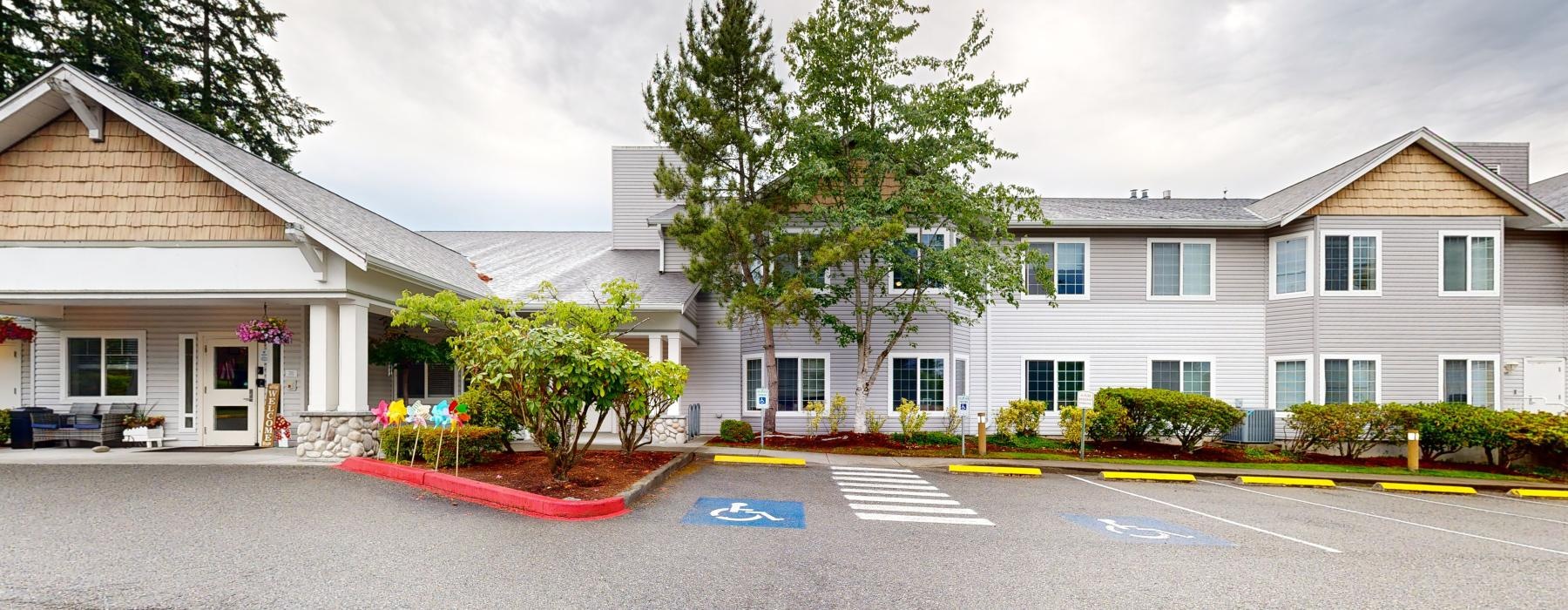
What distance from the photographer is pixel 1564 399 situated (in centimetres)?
1631

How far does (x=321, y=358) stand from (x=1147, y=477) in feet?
47.3

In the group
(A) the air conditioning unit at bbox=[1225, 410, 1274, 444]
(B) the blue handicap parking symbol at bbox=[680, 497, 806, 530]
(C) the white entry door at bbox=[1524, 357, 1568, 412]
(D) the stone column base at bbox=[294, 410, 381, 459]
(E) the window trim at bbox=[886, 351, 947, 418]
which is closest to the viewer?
(B) the blue handicap parking symbol at bbox=[680, 497, 806, 530]

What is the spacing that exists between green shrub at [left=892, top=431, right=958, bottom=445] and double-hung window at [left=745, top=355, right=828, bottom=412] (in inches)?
94.4

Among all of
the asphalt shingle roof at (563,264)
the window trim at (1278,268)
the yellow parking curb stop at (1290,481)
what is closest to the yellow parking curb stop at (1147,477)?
the yellow parking curb stop at (1290,481)

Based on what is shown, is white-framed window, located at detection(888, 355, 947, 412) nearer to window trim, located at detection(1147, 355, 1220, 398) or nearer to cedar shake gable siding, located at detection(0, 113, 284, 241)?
window trim, located at detection(1147, 355, 1220, 398)

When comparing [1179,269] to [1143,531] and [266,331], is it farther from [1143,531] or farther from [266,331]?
[266,331]

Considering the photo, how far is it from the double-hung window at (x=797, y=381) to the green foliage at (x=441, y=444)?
7537mm

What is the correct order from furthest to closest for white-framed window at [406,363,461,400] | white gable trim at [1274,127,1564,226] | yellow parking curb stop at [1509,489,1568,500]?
white-framed window at [406,363,461,400], white gable trim at [1274,127,1564,226], yellow parking curb stop at [1509,489,1568,500]

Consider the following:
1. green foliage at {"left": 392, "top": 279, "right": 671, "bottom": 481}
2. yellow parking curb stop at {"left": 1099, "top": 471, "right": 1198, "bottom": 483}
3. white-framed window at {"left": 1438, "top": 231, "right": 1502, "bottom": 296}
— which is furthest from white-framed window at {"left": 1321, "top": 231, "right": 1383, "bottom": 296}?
green foliage at {"left": 392, "top": 279, "right": 671, "bottom": 481}

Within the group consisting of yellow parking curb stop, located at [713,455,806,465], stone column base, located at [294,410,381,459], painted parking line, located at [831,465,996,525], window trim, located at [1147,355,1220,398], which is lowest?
yellow parking curb stop, located at [713,455,806,465]

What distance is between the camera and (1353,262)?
15.9 metres

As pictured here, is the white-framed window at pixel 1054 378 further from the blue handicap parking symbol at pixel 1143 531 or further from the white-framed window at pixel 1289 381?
the blue handicap parking symbol at pixel 1143 531

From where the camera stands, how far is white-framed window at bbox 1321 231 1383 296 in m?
15.8

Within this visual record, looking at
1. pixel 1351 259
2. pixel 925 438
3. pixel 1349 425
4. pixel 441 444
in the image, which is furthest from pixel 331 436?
pixel 1351 259
